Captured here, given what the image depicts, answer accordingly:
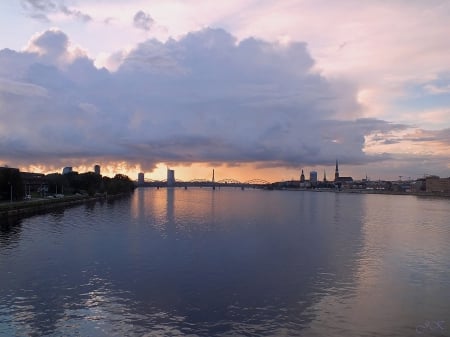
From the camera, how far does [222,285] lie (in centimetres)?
2489

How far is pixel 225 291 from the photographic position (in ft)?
77.7

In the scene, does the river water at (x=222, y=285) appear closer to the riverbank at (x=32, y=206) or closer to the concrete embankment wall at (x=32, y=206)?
the concrete embankment wall at (x=32, y=206)

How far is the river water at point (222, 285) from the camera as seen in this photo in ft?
61.1

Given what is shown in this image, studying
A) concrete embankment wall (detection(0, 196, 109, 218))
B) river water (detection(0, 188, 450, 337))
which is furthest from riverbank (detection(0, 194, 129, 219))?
river water (detection(0, 188, 450, 337))

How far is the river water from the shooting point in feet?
61.1

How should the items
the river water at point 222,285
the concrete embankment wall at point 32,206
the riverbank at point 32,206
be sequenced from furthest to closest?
the riverbank at point 32,206, the concrete embankment wall at point 32,206, the river water at point 222,285

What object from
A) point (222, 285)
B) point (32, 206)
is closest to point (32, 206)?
point (32, 206)

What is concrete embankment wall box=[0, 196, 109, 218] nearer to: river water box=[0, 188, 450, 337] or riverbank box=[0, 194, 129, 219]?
riverbank box=[0, 194, 129, 219]

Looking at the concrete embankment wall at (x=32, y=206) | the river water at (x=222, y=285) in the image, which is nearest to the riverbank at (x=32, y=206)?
the concrete embankment wall at (x=32, y=206)

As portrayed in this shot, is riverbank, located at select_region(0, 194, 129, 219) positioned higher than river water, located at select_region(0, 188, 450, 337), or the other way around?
riverbank, located at select_region(0, 194, 129, 219)

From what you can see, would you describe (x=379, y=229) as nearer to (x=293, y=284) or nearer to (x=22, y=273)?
(x=293, y=284)

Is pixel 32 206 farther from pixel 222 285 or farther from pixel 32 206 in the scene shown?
pixel 222 285

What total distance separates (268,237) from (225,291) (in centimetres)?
2235

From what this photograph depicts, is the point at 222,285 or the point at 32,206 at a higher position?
the point at 32,206
